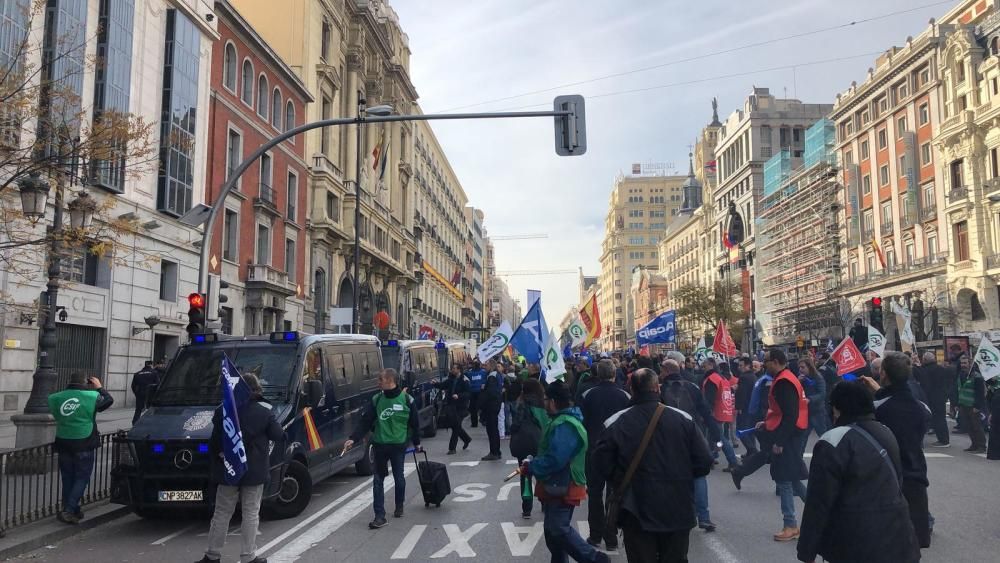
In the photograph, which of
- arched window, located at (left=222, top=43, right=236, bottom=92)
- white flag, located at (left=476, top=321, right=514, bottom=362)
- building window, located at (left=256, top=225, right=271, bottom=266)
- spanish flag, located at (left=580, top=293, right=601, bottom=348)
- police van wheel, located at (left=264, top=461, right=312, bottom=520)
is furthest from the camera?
building window, located at (left=256, top=225, right=271, bottom=266)

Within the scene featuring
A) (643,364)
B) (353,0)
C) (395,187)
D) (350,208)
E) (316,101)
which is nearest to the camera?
(643,364)

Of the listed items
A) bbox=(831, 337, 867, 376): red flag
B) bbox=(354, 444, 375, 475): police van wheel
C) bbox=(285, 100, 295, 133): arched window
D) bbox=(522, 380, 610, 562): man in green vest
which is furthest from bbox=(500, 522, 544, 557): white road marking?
bbox=(285, 100, 295, 133): arched window

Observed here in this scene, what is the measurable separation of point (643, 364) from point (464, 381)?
5.22m

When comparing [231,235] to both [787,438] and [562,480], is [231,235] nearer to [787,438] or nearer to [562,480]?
[787,438]

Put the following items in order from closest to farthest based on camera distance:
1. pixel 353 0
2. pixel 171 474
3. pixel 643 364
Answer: pixel 171 474, pixel 643 364, pixel 353 0

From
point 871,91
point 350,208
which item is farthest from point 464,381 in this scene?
point 871,91

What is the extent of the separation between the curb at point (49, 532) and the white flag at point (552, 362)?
6.49 meters

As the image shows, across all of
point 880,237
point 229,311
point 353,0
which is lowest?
point 229,311

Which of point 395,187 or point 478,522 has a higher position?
point 395,187

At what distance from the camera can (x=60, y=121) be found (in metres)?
11.1

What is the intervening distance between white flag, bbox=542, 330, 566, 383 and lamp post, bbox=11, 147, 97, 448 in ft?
23.6

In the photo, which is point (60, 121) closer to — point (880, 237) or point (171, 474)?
point (171, 474)

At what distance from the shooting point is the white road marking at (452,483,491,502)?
9.90 m

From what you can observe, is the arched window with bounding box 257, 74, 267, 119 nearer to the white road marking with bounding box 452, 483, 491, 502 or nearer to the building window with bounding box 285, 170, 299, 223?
the building window with bounding box 285, 170, 299, 223
